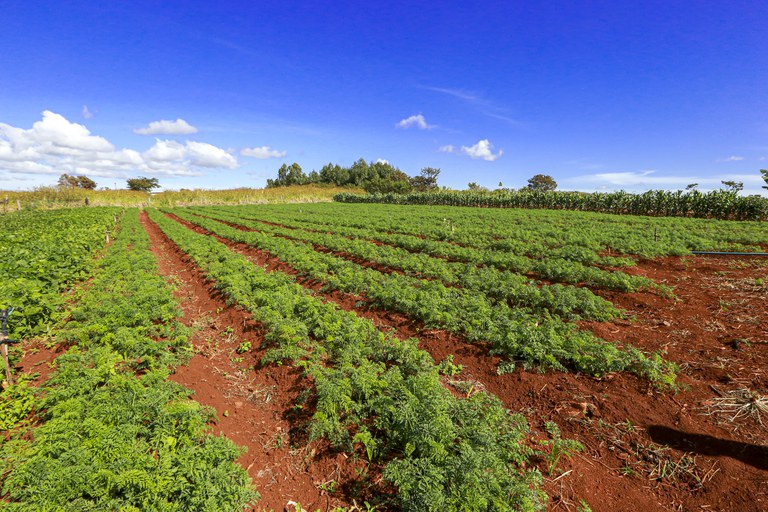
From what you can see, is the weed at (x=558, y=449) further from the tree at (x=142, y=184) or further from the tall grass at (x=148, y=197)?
the tree at (x=142, y=184)

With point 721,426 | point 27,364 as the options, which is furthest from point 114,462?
point 721,426

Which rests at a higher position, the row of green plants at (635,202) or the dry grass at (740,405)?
the row of green plants at (635,202)

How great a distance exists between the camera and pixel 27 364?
599cm

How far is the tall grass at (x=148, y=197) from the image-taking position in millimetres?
41844

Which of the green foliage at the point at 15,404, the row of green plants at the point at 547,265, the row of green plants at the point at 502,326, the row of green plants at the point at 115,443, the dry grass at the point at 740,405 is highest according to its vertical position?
the row of green plants at the point at 547,265

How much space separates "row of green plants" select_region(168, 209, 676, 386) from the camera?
5.56m

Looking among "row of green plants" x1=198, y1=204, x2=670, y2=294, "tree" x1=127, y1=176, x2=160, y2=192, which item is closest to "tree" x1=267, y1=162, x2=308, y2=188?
"tree" x1=127, y1=176, x2=160, y2=192

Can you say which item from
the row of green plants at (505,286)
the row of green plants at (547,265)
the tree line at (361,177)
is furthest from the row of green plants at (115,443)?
the tree line at (361,177)

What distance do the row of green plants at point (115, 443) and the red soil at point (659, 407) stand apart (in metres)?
4.01

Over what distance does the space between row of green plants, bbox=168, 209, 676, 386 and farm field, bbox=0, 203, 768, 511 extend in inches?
1.8

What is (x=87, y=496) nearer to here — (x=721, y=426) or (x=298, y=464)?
(x=298, y=464)

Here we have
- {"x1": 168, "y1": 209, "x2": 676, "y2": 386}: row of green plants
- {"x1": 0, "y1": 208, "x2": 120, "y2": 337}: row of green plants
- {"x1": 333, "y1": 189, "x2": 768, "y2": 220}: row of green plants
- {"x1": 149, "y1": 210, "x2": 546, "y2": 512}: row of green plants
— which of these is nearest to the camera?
{"x1": 149, "y1": 210, "x2": 546, "y2": 512}: row of green plants

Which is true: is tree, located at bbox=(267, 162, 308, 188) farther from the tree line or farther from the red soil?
the red soil

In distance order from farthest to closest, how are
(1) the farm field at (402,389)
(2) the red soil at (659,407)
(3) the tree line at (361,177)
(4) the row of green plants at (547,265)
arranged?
(3) the tree line at (361,177) < (4) the row of green plants at (547,265) < (2) the red soil at (659,407) < (1) the farm field at (402,389)
